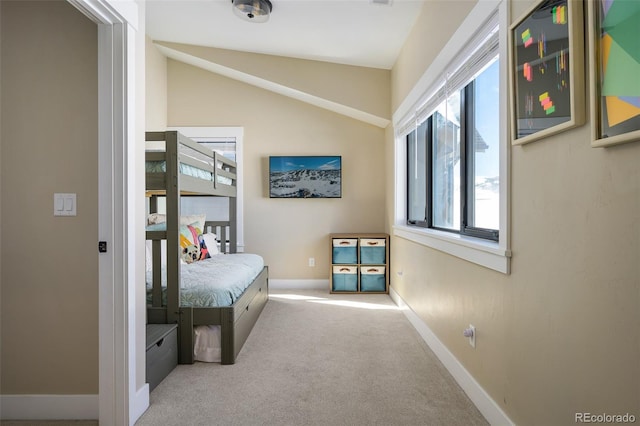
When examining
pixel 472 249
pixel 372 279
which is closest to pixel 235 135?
pixel 372 279

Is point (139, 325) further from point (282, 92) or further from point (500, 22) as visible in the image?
point (282, 92)

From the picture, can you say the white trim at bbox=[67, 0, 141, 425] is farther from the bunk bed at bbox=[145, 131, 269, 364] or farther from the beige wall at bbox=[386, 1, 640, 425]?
the beige wall at bbox=[386, 1, 640, 425]

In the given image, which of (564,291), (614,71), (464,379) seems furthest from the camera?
(464,379)

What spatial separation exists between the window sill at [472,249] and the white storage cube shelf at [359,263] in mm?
1388

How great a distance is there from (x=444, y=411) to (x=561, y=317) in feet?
2.97

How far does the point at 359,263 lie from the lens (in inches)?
172

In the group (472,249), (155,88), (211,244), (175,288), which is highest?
(155,88)

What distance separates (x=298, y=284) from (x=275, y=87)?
8.22 feet

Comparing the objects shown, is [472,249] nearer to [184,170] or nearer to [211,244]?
[184,170]

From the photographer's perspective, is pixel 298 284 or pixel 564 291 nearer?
pixel 564 291

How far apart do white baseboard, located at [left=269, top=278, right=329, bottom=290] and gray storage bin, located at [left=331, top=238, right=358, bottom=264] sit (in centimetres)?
49

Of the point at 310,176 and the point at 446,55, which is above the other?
the point at 446,55

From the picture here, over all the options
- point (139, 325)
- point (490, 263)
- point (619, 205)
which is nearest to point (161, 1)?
point (139, 325)

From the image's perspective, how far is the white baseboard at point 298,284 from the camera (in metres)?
4.70
